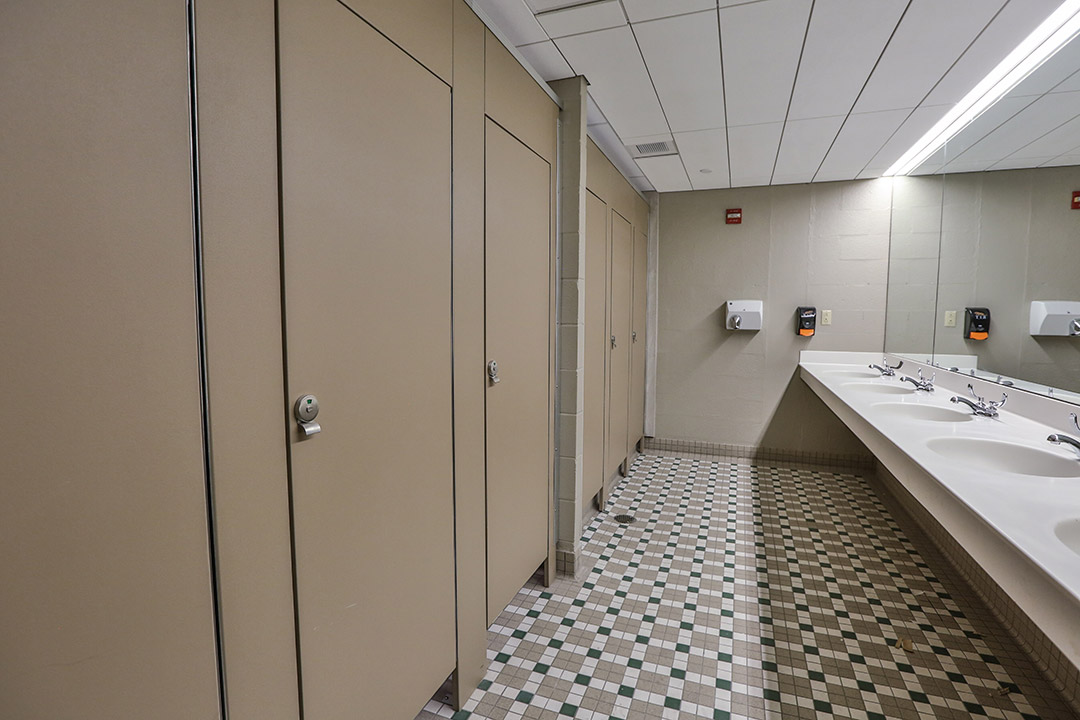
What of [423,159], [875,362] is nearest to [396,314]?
[423,159]

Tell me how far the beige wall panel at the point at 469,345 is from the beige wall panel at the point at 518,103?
0.08 metres

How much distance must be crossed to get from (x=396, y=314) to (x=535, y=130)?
127 centimetres

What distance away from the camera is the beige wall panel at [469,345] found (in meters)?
1.65

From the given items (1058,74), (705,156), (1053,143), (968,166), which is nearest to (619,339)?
(705,156)

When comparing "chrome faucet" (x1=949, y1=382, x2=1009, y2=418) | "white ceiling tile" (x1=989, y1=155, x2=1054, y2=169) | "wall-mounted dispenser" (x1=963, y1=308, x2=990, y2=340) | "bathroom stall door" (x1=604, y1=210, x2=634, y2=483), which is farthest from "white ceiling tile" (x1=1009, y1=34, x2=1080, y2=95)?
"bathroom stall door" (x1=604, y1=210, x2=634, y2=483)

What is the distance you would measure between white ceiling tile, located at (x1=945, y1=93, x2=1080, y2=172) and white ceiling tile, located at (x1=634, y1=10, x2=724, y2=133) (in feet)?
4.25

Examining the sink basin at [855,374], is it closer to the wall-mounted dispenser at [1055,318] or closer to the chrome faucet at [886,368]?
the chrome faucet at [886,368]

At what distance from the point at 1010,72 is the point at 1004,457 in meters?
1.85

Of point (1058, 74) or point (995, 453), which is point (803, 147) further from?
point (995, 453)

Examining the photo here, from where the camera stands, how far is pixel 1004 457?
186cm

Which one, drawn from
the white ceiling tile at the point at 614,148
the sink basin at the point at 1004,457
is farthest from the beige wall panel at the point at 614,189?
the sink basin at the point at 1004,457

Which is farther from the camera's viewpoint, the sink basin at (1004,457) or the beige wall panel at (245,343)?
the sink basin at (1004,457)

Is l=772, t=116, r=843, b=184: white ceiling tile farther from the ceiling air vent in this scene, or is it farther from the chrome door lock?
the chrome door lock

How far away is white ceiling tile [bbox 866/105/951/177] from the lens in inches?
109
